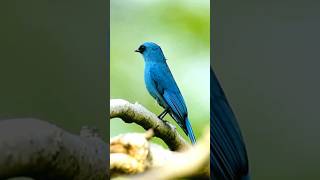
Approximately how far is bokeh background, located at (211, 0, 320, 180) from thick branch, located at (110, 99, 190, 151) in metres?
0.39

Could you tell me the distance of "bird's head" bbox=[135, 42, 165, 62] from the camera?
3.22 m

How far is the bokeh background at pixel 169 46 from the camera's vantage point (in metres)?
3.16

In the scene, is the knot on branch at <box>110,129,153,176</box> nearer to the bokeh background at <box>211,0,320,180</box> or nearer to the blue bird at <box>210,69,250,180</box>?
the blue bird at <box>210,69,250,180</box>

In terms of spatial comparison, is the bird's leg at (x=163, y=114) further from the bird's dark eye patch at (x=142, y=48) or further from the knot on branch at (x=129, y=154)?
the bird's dark eye patch at (x=142, y=48)

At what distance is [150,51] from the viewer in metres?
3.24

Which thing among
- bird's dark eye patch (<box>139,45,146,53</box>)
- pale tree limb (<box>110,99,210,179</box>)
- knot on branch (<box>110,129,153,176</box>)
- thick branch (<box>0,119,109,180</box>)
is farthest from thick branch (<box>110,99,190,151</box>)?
thick branch (<box>0,119,109,180</box>)

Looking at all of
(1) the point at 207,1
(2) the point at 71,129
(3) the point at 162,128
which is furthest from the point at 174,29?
(2) the point at 71,129

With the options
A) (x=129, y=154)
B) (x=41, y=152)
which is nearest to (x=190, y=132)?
(x=129, y=154)

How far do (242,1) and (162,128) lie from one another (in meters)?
0.88

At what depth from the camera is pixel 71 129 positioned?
279 centimetres

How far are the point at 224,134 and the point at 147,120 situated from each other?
47 centimetres

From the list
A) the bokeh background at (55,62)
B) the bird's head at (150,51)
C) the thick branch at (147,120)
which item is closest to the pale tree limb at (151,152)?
the thick branch at (147,120)

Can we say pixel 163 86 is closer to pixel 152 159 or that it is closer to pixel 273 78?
pixel 152 159

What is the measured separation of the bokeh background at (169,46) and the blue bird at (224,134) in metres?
0.04
